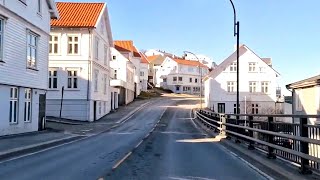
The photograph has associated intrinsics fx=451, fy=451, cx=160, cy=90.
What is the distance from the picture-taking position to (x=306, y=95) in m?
34.3

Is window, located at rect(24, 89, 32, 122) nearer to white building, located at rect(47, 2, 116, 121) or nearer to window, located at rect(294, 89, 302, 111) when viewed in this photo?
white building, located at rect(47, 2, 116, 121)

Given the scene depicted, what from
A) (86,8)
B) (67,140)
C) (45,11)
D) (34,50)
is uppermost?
(86,8)

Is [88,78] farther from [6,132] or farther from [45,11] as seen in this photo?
[6,132]

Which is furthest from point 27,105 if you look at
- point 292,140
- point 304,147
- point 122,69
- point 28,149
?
point 122,69

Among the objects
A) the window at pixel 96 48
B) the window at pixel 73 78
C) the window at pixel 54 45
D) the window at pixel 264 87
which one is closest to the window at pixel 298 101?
the window at pixel 96 48

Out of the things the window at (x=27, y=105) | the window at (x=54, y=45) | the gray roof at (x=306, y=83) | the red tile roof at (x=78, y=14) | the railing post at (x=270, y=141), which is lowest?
the railing post at (x=270, y=141)

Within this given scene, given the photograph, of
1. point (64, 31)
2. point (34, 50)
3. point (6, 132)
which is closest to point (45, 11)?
point (34, 50)

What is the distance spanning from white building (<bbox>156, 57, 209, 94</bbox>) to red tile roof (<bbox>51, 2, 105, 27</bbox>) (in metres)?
78.1

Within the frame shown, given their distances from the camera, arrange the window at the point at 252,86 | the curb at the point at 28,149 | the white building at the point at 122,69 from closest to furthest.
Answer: the curb at the point at 28,149 → the window at the point at 252,86 → the white building at the point at 122,69

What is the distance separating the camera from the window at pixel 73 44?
46.5m

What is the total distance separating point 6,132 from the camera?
24.5 metres

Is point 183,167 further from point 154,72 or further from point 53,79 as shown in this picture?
point 154,72

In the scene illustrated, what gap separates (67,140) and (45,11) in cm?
1215

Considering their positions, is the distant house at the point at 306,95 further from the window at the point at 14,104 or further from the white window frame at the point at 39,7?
the window at the point at 14,104
